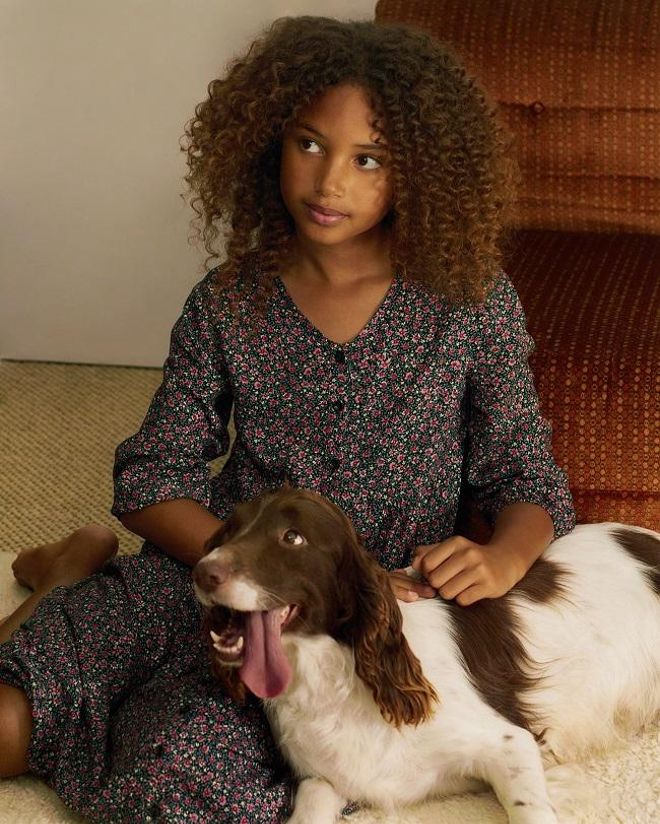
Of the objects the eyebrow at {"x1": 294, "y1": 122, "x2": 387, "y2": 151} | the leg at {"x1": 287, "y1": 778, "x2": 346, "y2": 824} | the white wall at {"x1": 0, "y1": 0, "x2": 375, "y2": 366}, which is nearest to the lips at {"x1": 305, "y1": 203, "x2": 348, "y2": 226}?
the eyebrow at {"x1": 294, "y1": 122, "x2": 387, "y2": 151}

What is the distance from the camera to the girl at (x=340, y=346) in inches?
71.3

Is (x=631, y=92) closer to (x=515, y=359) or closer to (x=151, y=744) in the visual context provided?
(x=515, y=359)

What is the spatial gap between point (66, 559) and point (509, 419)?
85 centimetres

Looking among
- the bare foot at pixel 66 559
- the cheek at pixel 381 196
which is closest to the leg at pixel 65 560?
the bare foot at pixel 66 559

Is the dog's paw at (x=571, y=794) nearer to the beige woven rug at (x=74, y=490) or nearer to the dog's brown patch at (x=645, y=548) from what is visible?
the beige woven rug at (x=74, y=490)

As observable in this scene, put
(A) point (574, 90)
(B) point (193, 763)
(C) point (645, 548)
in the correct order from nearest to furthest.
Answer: (B) point (193, 763)
(C) point (645, 548)
(A) point (574, 90)

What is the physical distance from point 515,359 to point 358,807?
29.5 inches

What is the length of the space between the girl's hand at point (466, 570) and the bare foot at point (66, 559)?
0.70 meters

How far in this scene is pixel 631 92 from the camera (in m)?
2.54

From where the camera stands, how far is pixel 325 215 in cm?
181

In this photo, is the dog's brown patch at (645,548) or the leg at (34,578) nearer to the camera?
the leg at (34,578)

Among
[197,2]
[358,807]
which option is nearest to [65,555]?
[358,807]

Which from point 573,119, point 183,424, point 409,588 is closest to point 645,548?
point 409,588

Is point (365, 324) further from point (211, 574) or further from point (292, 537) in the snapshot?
point (211, 574)
